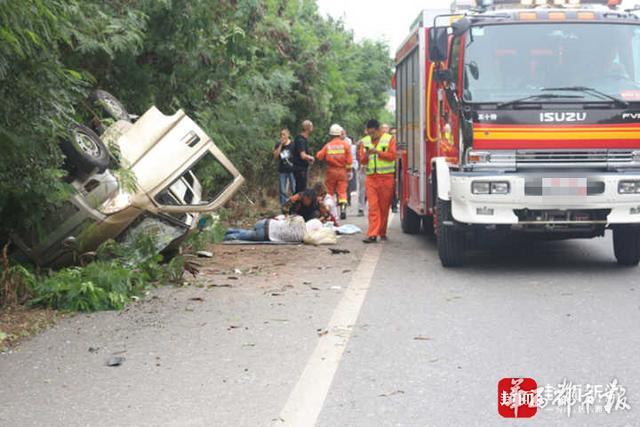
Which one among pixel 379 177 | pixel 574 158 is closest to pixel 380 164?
pixel 379 177

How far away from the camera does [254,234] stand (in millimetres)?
13227

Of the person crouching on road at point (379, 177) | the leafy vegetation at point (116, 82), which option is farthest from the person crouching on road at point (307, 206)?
the leafy vegetation at point (116, 82)

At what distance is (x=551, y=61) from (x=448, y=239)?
2160 mm

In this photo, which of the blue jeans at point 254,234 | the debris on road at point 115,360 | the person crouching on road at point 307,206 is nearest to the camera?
the debris on road at point 115,360

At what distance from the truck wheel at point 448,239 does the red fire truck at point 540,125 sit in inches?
0.4

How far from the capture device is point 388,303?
819cm

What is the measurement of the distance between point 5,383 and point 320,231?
758 centimetres

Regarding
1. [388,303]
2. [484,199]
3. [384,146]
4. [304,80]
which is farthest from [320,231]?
[304,80]

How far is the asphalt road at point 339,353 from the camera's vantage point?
4.96 m

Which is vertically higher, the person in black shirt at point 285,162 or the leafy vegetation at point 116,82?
the leafy vegetation at point 116,82

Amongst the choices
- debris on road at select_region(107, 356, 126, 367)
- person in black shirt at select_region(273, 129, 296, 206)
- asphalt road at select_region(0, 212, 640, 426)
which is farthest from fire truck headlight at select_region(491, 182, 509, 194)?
person in black shirt at select_region(273, 129, 296, 206)

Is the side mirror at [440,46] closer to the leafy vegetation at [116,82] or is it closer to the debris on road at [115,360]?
the leafy vegetation at [116,82]

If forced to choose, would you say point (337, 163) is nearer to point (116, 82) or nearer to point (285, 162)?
point (285, 162)

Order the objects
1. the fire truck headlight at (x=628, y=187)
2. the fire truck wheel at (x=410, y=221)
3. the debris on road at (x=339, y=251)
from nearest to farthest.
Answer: the fire truck headlight at (x=628, y=187) → the debris on road at (x=339, y=251) → the fire truck wheel at (x=410, y=221)
